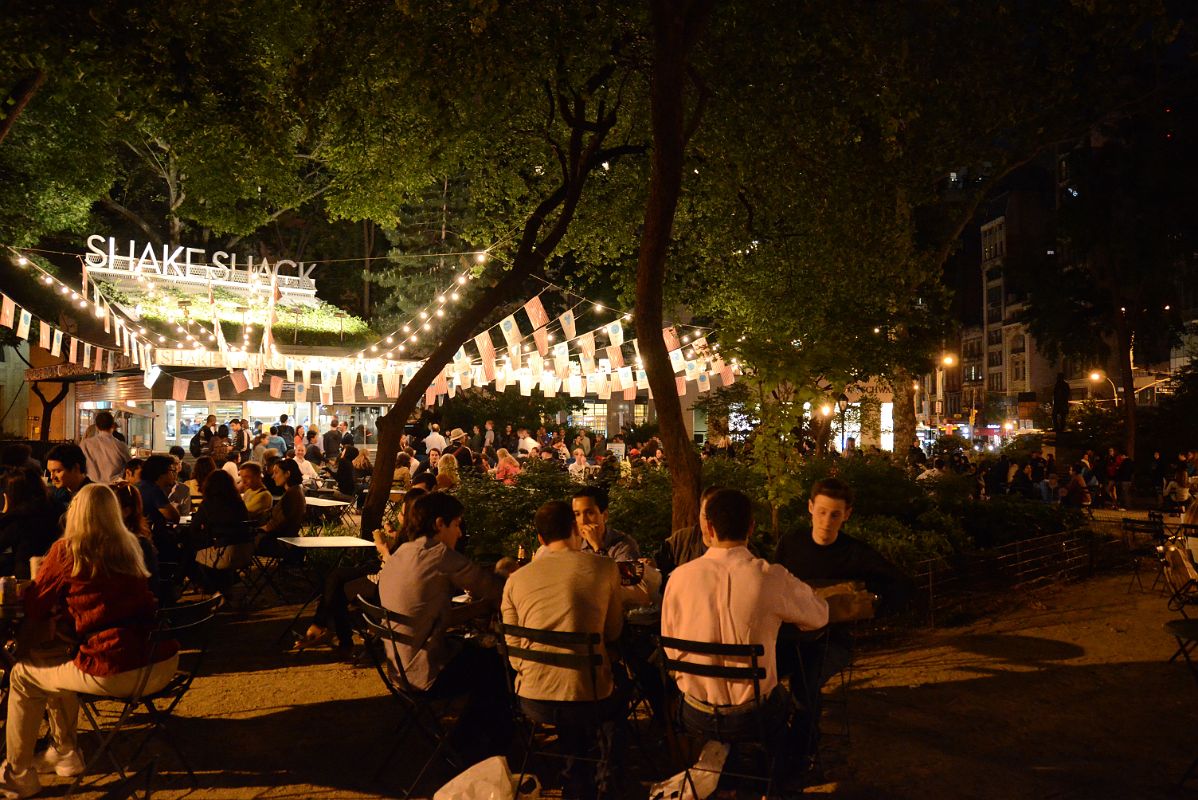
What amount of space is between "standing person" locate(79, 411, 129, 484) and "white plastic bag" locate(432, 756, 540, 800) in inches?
346

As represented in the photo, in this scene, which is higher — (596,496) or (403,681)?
(596,496)

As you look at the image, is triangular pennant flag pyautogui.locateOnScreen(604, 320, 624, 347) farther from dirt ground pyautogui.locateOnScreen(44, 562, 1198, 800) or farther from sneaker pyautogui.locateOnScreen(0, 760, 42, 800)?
sneaker pyautogui.locateOnScreen(0, 760, 42, 800)

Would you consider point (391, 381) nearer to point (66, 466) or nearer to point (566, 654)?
point (66, 466)

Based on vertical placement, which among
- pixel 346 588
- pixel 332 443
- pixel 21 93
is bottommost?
pixel 346 588

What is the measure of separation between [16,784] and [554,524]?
2.75 m

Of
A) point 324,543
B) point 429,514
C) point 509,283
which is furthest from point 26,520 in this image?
point 509,283

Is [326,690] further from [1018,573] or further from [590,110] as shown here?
[590,110]

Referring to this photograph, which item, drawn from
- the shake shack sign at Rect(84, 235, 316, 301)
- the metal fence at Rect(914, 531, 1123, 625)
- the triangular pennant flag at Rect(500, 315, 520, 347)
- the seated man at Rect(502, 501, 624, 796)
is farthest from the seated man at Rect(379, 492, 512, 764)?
the shake shack sign at Rect(84, 235, 316, 301)

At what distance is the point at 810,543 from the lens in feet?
16.8

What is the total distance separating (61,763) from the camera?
4602 millimetres

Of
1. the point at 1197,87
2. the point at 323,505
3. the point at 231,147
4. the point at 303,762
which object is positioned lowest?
the point at 303,762

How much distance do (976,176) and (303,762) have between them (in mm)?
20206

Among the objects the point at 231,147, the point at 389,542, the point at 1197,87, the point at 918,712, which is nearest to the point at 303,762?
the point at 389,542

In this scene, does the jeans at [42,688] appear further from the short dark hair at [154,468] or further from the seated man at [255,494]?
the seated man at [255,494]
